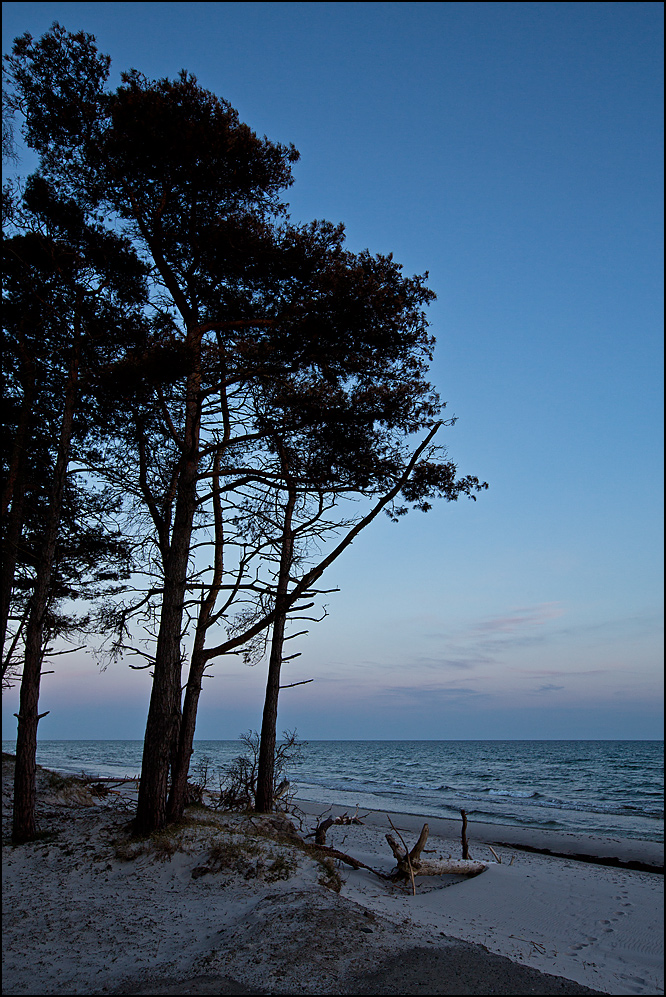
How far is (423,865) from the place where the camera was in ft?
31.9

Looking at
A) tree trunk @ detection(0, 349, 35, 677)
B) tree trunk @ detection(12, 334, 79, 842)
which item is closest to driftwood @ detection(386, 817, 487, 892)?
tree trunk @ detection(12, 334, 79, 842)

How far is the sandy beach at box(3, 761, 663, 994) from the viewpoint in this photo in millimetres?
4785

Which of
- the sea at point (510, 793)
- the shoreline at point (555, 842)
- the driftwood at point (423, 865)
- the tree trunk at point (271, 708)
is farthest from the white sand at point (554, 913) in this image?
the sea at point (510, 793)

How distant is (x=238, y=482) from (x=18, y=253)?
510 centimetres

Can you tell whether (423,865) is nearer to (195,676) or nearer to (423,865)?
(423,865)

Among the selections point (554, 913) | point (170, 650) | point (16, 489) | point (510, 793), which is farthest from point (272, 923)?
point (510, 793)

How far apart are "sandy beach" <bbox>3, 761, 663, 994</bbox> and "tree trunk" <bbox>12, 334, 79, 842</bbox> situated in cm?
50

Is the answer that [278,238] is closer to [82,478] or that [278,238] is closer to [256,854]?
[82,478]

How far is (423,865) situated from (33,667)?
6891mm

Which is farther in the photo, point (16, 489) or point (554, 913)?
point (16, 489)

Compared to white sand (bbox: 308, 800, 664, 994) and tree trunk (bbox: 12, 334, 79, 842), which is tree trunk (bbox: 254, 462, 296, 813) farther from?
tree trunk (bbox: 12, 334, 79, 842)

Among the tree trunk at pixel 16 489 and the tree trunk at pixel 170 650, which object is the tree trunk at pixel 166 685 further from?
the tree trunk at pixel 16 489

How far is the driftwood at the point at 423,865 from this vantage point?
30.8 feet

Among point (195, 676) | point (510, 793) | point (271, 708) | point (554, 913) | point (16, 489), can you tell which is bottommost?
point (510, 793)
